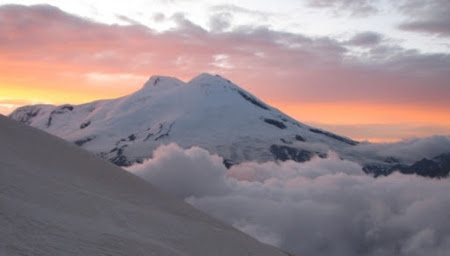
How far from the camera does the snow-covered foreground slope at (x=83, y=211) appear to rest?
60.5ft

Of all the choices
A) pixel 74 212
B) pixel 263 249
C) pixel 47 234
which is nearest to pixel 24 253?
pixel 47 234

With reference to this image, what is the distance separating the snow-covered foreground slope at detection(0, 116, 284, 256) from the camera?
60.5 feet

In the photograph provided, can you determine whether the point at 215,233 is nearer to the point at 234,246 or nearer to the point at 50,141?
the point at 234,246

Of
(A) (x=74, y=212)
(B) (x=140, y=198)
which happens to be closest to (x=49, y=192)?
(A) (x=74, y=212)

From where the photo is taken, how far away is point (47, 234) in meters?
18.4

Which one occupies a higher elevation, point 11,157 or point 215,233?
point 11,157

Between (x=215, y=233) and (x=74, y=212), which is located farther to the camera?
(x=215, y=233)

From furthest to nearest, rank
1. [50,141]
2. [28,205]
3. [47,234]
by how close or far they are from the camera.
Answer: [50,141] < [28,205] < [47,234]

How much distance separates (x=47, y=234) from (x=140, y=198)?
1063 centimetres

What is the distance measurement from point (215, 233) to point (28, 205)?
886 cm

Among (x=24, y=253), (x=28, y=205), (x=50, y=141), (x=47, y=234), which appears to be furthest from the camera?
(x=50, y=141)

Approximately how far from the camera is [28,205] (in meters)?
20.5

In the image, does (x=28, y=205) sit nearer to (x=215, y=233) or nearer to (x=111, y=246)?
(x=111, y=246)

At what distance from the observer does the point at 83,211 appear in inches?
874
